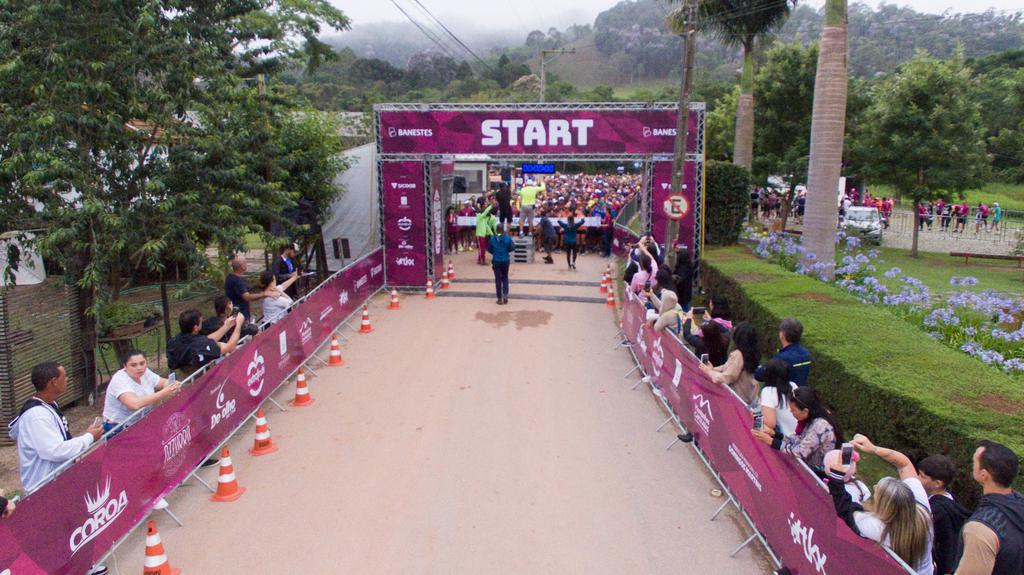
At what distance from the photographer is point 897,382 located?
7066 millimetres

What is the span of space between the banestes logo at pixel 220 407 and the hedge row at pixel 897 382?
711 cm

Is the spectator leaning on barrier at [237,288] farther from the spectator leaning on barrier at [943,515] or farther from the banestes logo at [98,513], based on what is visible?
the spectator leaning on barrier at [943,515]

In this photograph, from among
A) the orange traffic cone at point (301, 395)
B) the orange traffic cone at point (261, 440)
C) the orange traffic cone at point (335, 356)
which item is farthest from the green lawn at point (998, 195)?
the orange traffic cone at point (261, 440)

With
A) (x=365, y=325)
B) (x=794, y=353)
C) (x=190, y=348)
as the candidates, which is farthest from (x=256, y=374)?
(x=794, y=353)

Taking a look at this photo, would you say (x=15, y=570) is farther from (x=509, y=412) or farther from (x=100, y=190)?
(x=100, y=190)

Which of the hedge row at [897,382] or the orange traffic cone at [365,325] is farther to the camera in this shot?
the orange traffic cone at [365,325]

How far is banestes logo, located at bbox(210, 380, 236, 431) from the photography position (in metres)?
7.80

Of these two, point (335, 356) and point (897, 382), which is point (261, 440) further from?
point (897, 382)

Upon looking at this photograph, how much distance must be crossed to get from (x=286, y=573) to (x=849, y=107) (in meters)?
27.7

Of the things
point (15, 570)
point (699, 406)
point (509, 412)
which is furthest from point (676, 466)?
point (15, 570)

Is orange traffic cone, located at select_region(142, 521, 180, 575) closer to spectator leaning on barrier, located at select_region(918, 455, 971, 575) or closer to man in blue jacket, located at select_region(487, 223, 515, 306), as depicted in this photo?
spectator leaning on barrier, located at select_region(918, 455, 971, 575)

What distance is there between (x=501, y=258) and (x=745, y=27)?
14497 millimetres

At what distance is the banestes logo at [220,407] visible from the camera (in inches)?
307

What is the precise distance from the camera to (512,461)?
8.09m
